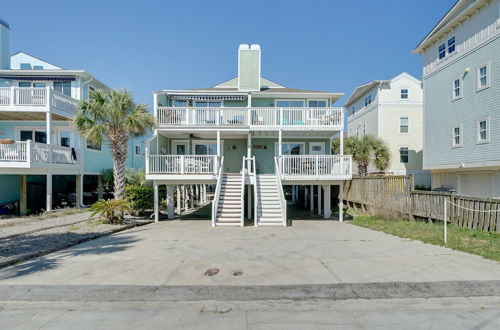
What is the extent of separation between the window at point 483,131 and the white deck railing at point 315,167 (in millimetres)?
7885

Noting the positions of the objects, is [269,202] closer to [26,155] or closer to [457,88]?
[26,155]

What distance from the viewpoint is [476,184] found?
17.4 m

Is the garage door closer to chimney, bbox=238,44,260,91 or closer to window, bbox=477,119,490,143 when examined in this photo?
window, bbox=477,119,490,143

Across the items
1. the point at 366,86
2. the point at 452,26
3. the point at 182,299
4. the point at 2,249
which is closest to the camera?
the point at 182,299

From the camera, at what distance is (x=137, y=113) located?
42.8ft

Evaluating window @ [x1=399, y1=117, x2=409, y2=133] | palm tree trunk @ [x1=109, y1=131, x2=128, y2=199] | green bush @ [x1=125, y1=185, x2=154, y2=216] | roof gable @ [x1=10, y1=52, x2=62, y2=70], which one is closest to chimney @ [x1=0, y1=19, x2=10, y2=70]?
roof gable @ [x1=10, y1=52, x2=62, y2=70]

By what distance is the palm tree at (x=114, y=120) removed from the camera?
12742mm

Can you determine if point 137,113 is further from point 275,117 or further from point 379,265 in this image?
point 379,265

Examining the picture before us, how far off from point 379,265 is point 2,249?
9919 millimetres

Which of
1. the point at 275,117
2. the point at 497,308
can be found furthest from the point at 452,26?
the point at 497,308

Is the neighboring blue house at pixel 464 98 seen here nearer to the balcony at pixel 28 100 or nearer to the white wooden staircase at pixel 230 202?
the white wooden staircase at pixel 230 202

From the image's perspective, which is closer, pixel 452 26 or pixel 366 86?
pixel 452 26

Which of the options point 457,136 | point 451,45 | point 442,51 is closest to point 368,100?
point 442,51

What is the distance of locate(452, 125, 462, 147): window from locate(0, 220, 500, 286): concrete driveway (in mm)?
11668
